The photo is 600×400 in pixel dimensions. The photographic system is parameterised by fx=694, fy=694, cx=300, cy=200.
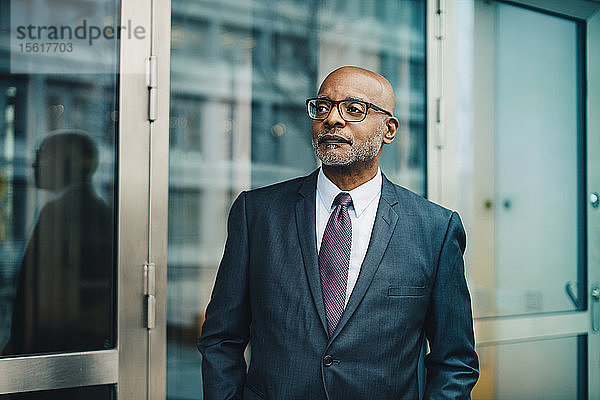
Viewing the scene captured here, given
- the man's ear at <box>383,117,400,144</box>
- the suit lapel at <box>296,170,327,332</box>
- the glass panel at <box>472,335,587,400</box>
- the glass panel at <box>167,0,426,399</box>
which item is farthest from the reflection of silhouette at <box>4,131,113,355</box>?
the glass panel at <box>472,335,587,400</box>

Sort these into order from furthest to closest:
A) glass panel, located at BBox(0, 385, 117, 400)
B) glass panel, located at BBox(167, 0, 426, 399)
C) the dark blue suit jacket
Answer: glass panel, located at BBox(167, 0, 426, 399) < glass panel, located at BBox(0, 385, 117, 400) < the dark blue suit jacket

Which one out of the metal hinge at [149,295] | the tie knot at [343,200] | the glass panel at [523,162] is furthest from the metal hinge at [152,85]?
the glass panel at [523,162]

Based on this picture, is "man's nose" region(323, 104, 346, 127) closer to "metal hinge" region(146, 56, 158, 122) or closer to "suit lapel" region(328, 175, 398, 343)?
"suit lapel" region(328, 175, 398, 343)

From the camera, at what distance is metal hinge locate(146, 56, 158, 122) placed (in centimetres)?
242

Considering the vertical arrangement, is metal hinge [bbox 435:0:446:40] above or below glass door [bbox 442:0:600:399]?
above

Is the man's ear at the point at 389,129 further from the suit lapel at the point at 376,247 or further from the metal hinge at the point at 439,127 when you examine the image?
the metal hinge at the point at 439,127

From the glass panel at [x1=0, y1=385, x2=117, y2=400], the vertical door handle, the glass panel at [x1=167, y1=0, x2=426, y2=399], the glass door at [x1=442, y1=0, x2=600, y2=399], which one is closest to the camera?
the glass panel at [x1=0, y1=385, x2=117, y2=400]

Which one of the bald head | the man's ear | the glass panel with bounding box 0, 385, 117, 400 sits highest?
the bald head

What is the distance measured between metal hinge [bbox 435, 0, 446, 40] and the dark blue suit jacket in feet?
4.23

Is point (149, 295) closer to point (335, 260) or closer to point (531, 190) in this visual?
point (335, 260)

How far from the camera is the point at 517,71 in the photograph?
129 inches

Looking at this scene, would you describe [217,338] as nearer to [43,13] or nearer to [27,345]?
[27,345]

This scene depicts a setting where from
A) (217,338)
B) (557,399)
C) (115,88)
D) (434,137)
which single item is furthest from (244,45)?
(557,399)

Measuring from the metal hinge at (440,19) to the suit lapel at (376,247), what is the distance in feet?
4.21
